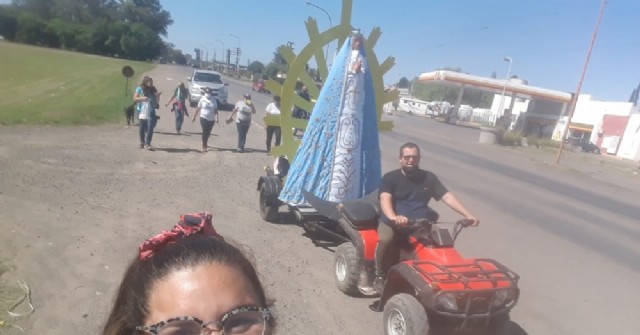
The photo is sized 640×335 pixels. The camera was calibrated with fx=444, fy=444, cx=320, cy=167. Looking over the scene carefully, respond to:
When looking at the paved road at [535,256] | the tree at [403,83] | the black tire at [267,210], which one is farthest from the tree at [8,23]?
the tree at [403,83]

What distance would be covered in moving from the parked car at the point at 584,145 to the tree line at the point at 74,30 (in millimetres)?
68808

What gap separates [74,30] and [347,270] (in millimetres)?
81913


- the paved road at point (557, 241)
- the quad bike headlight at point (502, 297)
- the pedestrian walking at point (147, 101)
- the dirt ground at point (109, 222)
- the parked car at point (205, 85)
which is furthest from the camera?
the parked car at point (205, 85)

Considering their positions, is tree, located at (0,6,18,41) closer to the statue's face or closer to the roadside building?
the roadside building

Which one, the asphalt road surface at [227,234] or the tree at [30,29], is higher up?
the tree at [30,29]

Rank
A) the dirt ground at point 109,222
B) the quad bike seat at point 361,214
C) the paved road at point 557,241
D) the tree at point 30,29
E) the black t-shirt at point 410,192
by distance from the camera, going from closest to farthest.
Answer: the dirt ground at point 109,222 < the black t-shirt at point 410,192 < the quad bike seat at point 361,214 < the paved road at point 557,241 < the tree at point 30,29

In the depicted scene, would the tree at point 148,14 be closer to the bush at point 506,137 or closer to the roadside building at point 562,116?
the roadside building at point 562,116

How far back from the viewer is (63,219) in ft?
19.3

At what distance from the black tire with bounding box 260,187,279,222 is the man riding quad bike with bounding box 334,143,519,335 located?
81.7 inches

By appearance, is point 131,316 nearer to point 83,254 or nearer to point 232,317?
point 232,317

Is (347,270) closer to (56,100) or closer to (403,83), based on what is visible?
(56,100)

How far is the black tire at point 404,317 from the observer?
12.0 feet

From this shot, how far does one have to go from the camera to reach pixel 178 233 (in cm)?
143

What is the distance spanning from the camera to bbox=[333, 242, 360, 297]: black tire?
15.8 ft
